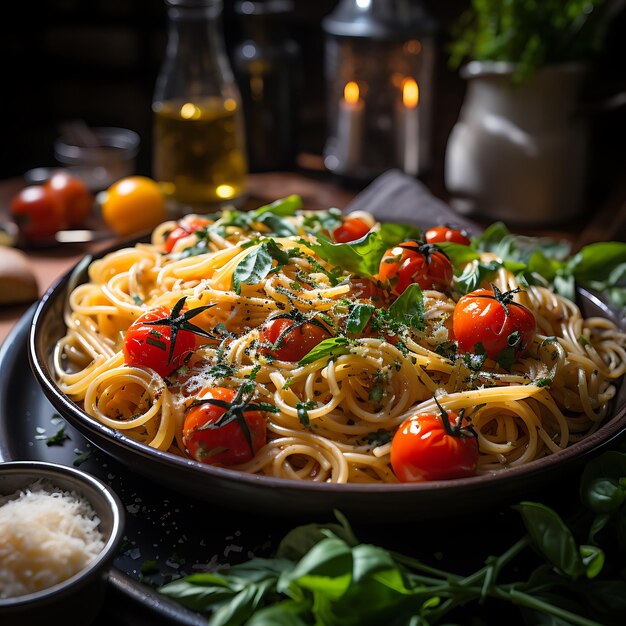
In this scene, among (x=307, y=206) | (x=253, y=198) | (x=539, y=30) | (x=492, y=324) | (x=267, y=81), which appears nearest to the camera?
(x=492, y=324)

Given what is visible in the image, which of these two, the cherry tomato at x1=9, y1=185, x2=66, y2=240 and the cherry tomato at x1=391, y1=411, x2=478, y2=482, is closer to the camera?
the cherry tomato at x1=391, y1=411, x2=478, y2=482

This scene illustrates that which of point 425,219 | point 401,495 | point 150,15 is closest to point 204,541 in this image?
point 401,495

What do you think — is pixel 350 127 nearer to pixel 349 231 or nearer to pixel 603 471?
pixel 349 231

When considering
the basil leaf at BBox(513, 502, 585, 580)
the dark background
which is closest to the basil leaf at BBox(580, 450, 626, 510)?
the basil leaf at BBox(513, 502, 585, 580)

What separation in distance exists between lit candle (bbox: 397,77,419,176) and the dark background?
4.19ft

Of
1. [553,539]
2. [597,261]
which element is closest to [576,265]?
[597,261]

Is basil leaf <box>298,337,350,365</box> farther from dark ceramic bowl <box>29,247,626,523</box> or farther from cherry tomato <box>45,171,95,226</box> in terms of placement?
cherry tomato <box>45,171,95,226</box>

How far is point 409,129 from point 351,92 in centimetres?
37

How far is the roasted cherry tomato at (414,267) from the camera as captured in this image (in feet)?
7.59

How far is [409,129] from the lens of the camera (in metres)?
4.43

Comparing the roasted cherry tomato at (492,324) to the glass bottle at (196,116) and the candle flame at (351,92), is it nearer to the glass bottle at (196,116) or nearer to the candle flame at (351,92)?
the glass bottle at (196,116)

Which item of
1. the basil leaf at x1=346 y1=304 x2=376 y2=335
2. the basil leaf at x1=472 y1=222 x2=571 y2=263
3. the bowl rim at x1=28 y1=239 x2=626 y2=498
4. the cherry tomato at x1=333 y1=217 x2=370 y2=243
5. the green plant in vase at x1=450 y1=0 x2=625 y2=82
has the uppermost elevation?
the green plant in vase at x1=450 y1=0 x2=625 y2=82

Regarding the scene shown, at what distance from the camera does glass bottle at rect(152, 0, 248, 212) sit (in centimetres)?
398

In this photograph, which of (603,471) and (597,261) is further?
(597,261)
